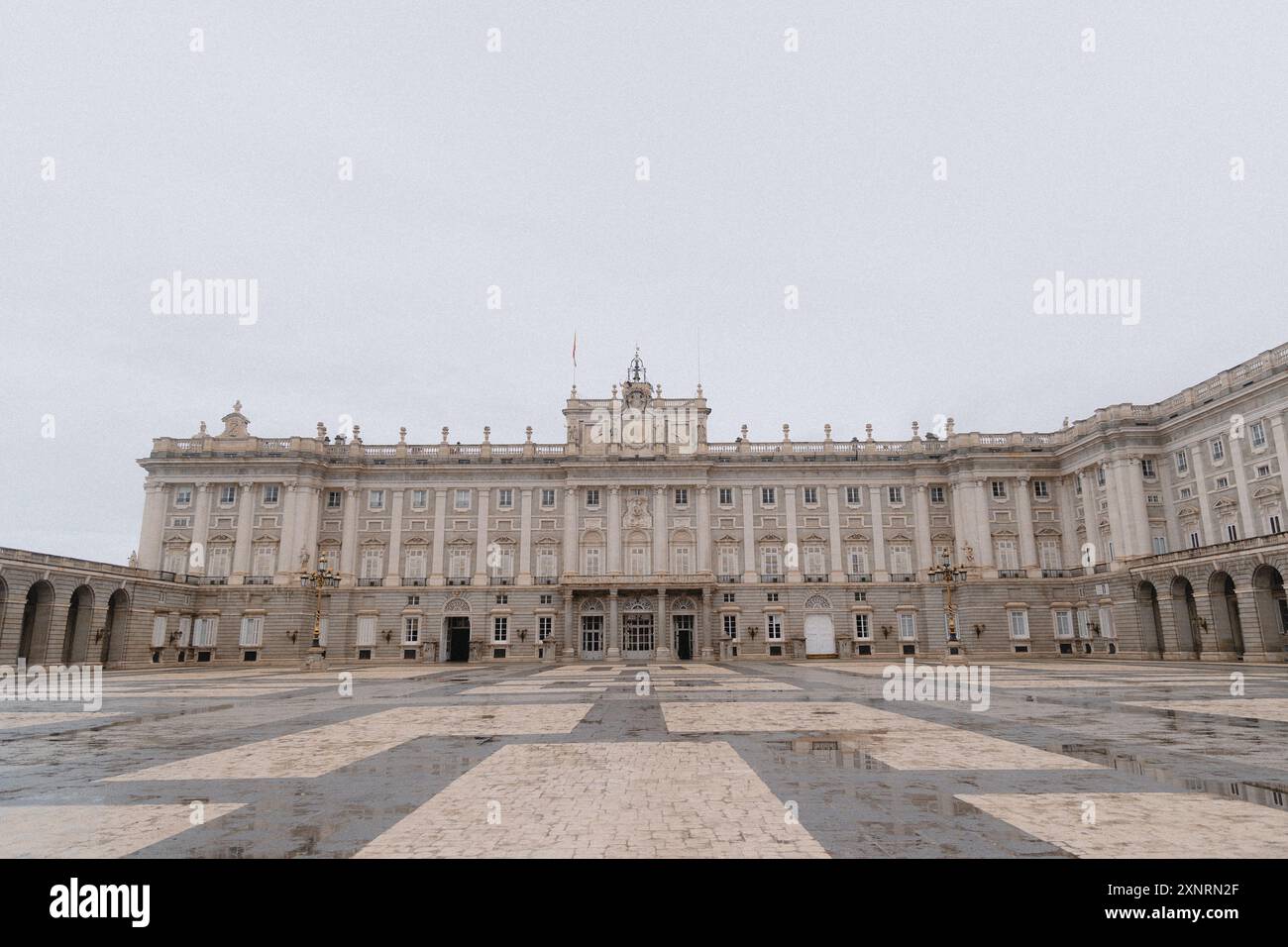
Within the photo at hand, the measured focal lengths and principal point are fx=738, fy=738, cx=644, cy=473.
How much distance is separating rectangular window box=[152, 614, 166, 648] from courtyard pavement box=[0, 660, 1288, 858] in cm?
3484

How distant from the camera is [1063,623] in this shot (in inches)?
2064

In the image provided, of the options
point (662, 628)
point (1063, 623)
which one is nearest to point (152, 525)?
point (662, 628)

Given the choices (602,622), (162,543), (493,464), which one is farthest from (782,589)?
(162,543)

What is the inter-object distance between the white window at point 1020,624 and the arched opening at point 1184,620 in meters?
10.7

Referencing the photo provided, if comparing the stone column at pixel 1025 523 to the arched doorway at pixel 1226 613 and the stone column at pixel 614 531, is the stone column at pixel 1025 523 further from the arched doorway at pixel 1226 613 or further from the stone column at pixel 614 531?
the stone column at pixel 614 531

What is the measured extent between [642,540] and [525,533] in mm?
8922

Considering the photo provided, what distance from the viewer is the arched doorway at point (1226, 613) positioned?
39.3m

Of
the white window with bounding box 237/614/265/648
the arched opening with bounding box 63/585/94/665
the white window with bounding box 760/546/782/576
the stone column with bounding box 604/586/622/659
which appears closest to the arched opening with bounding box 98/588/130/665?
the arched opening with bounding box 63/585/94/665

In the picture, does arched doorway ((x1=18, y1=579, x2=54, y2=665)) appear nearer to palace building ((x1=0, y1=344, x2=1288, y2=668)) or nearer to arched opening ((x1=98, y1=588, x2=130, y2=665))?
arched opening ((x1=98, y1=588, x2=130, y2=665))

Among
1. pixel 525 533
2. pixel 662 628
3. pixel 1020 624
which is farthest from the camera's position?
pixel 525 533

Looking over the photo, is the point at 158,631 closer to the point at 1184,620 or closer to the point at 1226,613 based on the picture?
the point at 1184,620

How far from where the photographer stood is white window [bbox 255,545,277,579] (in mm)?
53594

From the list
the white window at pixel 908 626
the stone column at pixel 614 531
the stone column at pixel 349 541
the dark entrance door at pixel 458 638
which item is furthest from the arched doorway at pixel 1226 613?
the stone column at pixel 349 541
